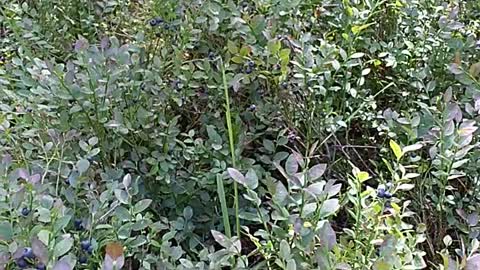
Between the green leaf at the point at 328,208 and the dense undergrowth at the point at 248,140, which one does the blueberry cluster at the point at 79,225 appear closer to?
the dense undergrowth at the point at 248,140

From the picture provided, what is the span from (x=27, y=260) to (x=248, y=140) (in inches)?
23.9

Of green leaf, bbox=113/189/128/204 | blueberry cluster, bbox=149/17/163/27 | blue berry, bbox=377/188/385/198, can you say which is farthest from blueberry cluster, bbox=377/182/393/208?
blueberry cluster, bbox=149/17/163/27

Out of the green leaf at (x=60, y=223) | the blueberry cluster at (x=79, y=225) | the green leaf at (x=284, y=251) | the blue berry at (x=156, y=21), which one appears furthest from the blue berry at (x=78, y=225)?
the blue berry at (x=156, y=21)

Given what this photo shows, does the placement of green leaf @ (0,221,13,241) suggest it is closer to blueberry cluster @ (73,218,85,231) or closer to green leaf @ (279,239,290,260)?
blueberry cluster @ (73,218,85,231)

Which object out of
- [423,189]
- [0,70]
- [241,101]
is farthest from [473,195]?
[0,70]

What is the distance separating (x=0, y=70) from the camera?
5.22 feet

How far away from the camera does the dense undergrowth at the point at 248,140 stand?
→ 93 centimetres

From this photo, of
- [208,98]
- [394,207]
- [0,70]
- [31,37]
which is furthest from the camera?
[31,37]

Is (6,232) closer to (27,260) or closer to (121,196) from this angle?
(27,260)

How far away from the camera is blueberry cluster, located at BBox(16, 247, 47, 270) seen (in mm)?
847

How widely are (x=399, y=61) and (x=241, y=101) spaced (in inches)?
14.9

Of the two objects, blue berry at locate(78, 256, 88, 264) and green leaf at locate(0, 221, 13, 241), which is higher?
green leaf at locate(0, 221, 13, 241)

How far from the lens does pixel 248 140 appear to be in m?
1.38

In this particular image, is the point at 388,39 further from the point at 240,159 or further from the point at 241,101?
the point at 240,159
